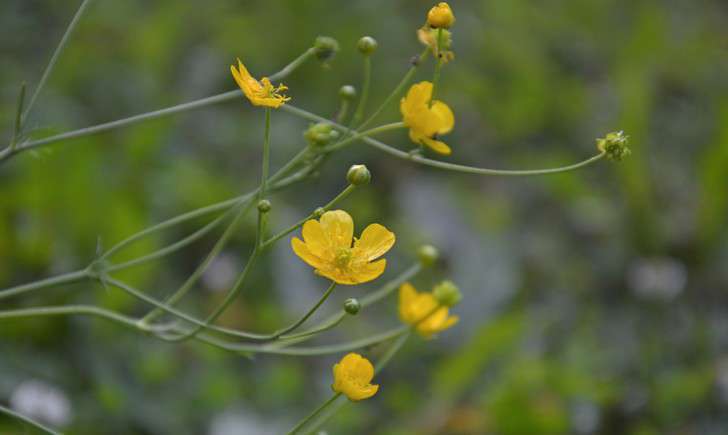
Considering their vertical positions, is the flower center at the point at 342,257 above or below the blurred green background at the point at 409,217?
below

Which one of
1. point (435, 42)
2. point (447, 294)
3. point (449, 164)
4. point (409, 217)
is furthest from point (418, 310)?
point (409, 217)

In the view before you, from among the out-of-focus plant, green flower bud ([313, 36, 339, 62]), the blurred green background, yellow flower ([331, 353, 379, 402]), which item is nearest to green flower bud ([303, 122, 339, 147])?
the out-of-focus plant

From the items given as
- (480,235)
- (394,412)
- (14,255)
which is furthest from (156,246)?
(480,235)

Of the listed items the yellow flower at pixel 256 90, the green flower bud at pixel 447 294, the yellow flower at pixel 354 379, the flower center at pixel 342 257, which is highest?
the yellow flower at pixel 256 90

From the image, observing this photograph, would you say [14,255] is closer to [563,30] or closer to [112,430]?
[112,430]

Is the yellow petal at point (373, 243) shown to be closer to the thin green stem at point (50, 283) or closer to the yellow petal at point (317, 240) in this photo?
the yellow petal at point (317, 240)

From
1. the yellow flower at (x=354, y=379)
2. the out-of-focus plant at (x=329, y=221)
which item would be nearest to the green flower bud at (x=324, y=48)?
the out-of-focus plant at (x=329, y=221)

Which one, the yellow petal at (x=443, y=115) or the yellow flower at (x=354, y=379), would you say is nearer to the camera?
the yellow flower at (x=354, y=379)
